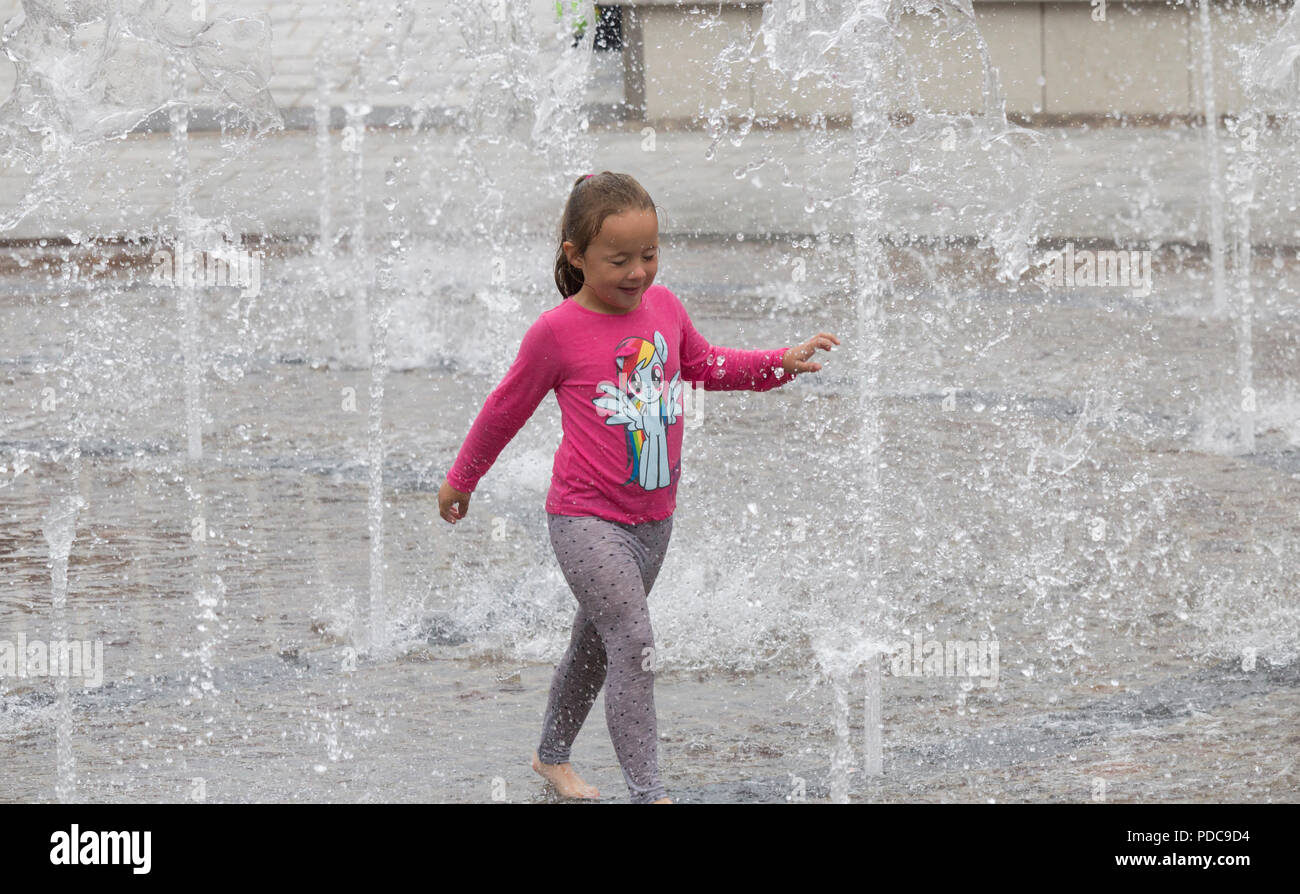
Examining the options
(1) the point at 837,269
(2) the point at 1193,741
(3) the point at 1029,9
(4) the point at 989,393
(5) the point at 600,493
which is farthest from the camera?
(3) the point at 1029,9

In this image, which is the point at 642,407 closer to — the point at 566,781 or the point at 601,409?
the point at 601,409

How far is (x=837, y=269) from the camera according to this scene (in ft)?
38.3

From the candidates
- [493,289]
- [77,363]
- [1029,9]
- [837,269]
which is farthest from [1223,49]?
[77,363]

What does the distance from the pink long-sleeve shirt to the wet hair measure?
146 millimetres

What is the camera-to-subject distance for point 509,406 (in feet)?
11.4

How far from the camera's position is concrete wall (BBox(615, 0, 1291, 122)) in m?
14.8

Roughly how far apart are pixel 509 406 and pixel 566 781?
0.81 meters

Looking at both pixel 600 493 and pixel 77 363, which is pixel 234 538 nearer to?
pixel 600 493

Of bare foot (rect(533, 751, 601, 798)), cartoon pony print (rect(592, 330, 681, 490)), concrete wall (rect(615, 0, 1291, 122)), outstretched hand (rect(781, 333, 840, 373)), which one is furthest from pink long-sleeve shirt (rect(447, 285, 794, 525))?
concrete wall (rect(615, 0, 1291, 122))

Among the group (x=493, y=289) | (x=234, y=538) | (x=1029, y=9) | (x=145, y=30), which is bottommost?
(x=234, y=538)

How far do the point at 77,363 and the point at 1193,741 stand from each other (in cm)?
588

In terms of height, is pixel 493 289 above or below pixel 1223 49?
below

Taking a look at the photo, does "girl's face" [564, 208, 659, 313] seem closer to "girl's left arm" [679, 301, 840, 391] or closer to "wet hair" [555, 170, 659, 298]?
"wet hair" [555, 170, 659, 298]

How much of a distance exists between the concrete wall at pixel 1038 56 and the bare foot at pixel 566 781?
11.4 metres
